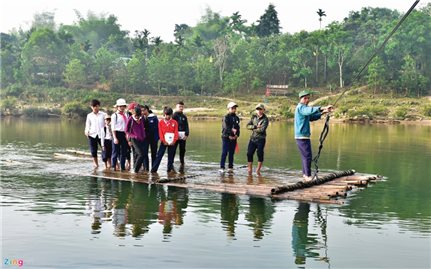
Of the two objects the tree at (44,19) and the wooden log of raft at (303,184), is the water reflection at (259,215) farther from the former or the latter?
the tree at (44,19)

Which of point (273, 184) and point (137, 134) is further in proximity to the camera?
point (137, 134)

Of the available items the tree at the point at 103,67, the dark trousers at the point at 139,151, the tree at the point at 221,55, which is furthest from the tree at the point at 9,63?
the dark trousers at the point at 139,151

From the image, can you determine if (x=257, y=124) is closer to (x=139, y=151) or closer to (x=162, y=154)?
(x=162, y=154)

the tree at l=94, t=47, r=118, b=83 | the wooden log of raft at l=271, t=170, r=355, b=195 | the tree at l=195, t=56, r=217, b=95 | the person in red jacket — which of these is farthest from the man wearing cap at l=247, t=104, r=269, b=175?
the tree at l=94, t=47, r=118, b=83

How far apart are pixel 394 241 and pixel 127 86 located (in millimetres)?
73718

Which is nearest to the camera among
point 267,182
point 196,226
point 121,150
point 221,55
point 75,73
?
point 196,226

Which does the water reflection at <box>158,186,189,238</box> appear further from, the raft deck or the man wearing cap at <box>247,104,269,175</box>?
the man wearing cap at <box>247,104,269,175</box>

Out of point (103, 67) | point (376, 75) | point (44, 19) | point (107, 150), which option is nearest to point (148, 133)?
point (107, 150)

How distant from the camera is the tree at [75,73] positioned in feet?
267

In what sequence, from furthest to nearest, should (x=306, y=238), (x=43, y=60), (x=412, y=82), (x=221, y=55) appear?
(x=43, y=60) → (x=221, y=55) → (x=412, y=82) → (x=306, y=238)

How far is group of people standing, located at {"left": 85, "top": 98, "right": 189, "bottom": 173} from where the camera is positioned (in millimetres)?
15242

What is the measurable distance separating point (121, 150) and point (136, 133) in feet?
2.86

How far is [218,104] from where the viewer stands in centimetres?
7200

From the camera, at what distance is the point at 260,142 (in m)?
15.0
